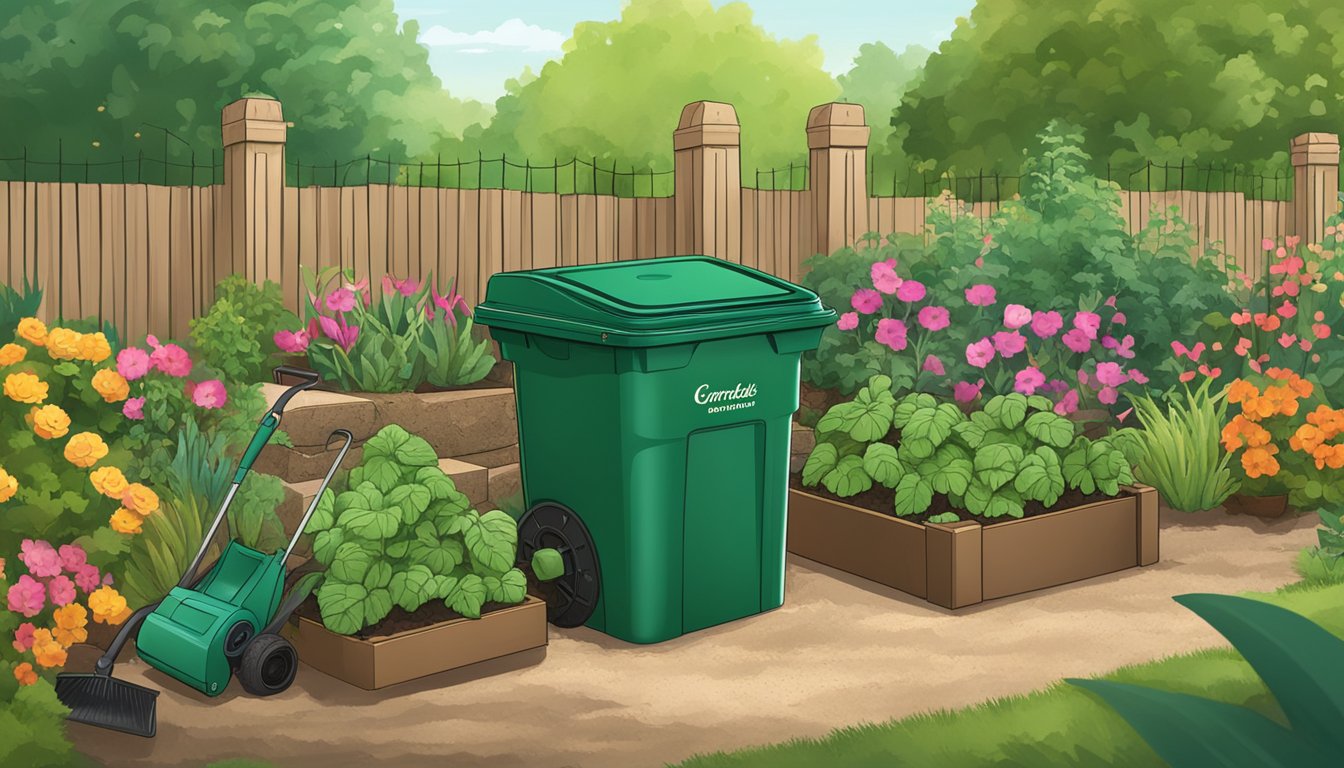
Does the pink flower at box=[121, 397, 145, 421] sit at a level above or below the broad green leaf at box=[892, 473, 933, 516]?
above

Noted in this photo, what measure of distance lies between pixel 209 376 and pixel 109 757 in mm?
1769

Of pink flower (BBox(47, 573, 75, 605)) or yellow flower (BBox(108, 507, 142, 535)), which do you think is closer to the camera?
pink flower (BBox(47, 573, 75, 605))

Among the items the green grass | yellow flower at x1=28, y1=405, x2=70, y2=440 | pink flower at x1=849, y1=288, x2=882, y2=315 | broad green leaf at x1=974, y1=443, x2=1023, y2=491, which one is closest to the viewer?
the green grass

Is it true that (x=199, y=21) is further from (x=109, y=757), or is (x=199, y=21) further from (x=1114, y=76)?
(x=109, y=757)

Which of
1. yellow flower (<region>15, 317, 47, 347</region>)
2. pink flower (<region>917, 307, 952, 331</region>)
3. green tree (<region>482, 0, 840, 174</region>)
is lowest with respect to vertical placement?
yellow flower (<region>15, 317, 47, 347</region>)

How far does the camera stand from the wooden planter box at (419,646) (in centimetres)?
469

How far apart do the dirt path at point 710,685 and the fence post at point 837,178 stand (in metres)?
3.00

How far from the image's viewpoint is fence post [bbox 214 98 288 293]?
745cm

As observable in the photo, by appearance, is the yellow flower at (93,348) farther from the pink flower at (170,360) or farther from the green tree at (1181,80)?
the green tree at (1181,80)

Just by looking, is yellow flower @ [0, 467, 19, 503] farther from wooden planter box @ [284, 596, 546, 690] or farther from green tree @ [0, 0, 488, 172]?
green tree @ [0, 0, 488, 172]

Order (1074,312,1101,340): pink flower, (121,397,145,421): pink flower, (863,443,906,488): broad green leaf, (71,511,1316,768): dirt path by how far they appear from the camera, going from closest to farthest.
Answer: (71,511,1316,768): dirt path → (121,397,145,421): pink flower → (863,443,906,488): broad green leaf → (1074,312,1101,340): pink flower

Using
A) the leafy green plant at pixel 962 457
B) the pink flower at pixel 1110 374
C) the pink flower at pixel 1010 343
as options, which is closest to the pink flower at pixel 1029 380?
the pink flower at pixel 1010 343

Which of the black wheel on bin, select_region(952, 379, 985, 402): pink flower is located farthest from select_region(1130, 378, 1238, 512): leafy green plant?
the black wheel on bin

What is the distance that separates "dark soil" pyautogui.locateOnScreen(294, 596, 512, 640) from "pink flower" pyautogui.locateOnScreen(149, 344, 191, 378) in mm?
913
